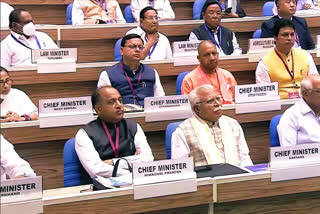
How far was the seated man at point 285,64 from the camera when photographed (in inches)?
121

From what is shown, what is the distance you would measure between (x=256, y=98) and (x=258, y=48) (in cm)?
70

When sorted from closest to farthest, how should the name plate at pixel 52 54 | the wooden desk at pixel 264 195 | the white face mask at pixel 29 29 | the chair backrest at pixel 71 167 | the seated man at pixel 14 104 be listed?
1. the wooden desk at pixel 264 195
2. the chair backrest at pixel 71 167
3. the seated man at pixel 14 104
4. the name plate at pixel 52 54
5. the white face mask at pixel 29 29

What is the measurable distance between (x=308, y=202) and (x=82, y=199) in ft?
2.55

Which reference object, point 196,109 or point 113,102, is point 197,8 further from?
point 113,102

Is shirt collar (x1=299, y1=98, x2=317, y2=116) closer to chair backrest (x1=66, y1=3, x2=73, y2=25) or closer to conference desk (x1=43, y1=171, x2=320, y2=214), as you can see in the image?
conference desk (x1=43, y1=171, x2=320, y2=214)

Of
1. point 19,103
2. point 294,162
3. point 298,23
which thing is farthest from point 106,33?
point 294,162

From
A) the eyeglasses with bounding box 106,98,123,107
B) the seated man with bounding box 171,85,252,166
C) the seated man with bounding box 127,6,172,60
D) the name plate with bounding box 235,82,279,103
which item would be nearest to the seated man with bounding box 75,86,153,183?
the eyeglasses with bounding box 106,98,123,107

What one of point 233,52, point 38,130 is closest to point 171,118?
point 38,130

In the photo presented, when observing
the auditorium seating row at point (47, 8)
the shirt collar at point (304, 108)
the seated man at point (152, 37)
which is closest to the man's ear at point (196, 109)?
the shirt collar at point (304, 108)

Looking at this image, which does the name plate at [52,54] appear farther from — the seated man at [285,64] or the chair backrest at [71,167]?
the seated man at [285,64]

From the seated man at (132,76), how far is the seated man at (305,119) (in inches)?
34.8

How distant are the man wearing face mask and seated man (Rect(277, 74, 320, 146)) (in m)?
1.45

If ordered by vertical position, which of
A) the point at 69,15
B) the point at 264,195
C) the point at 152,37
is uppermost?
the point at 69,15

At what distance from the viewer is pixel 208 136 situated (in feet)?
7.37
